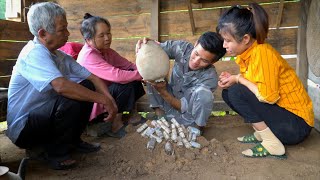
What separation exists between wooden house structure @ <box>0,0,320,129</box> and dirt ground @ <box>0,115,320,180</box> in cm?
101

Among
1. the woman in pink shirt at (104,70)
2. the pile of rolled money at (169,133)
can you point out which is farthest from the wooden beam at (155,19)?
the pile of rolled money at (169,133)

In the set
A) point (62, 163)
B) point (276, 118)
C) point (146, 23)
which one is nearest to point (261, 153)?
point (276, 118)

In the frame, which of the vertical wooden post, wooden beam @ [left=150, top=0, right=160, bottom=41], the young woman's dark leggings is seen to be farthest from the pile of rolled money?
the vertical wooden post

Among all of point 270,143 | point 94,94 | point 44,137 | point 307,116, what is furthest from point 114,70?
point 307,116

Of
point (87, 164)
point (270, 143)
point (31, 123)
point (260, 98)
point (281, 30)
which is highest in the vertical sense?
point (281, 30)

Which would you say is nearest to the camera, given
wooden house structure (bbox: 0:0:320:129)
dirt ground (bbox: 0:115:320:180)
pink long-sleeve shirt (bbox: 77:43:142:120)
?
dirt ground (bbox: 0:115:320:180)

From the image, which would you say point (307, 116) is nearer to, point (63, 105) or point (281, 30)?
point (281, 30)

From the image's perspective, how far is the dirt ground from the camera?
6.98ft

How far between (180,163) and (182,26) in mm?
2319

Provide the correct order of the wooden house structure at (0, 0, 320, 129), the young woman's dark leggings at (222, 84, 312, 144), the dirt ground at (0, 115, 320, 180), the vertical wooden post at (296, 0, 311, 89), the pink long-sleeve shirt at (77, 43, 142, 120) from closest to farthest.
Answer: the dirt ground at (0, 115, 320, 180) → the young woman's dark leggings at (222, 84, 312, 144) → the pink long-sleeve shirt at (77, 43, 142, 120) → the wooden house structure at (0, 0, 320, 129) → the vertical wooden post at (296, 0, 311, 89)

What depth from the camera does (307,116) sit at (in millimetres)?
2412

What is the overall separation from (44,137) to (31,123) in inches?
7.4

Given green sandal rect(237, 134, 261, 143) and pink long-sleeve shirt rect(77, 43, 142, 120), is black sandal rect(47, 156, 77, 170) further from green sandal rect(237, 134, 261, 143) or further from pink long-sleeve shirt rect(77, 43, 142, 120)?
green sandal rect(237, 134, 261, 143)

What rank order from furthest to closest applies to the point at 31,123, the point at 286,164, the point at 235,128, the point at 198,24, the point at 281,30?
1. the point at 198,24
2. the point at 281,30
3. the point at 235,128
4. the point at 286,164
5. the point at 31,123
